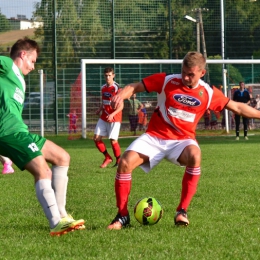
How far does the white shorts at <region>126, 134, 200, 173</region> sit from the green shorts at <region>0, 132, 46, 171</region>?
48.1 inches

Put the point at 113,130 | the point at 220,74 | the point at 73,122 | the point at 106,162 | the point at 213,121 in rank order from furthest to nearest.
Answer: the point at 220,74 → the point at 213,121 → the point at 73,122 → the point at 113,130 → the point at 106,162

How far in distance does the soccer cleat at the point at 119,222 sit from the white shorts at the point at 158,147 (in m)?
0.55

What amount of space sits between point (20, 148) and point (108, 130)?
8.91 meters

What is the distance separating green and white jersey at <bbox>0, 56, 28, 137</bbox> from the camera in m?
5.92

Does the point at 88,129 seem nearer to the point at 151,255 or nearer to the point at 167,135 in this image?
Result: the point at 167,135

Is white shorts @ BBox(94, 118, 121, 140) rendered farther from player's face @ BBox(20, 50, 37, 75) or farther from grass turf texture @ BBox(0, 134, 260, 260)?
player's face @ BBox(20, 50, 37, 75)

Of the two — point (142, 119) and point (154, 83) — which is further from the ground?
point (154, 83)

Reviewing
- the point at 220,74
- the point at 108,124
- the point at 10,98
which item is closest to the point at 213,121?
the point at 220,74

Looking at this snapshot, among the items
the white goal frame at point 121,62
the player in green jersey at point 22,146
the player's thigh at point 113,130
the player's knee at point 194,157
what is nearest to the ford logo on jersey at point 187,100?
the player's knee at point 194,157

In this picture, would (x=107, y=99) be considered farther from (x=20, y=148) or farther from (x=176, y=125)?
(x=20, y=148)

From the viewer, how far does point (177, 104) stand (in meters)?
6.87

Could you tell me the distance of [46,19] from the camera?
29656 millimetres

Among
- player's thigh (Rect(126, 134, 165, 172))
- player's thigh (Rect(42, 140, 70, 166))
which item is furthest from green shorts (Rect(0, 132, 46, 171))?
player's thigh (Rect(126, 134, 165, 172))

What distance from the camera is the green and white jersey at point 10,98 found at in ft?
19.4
